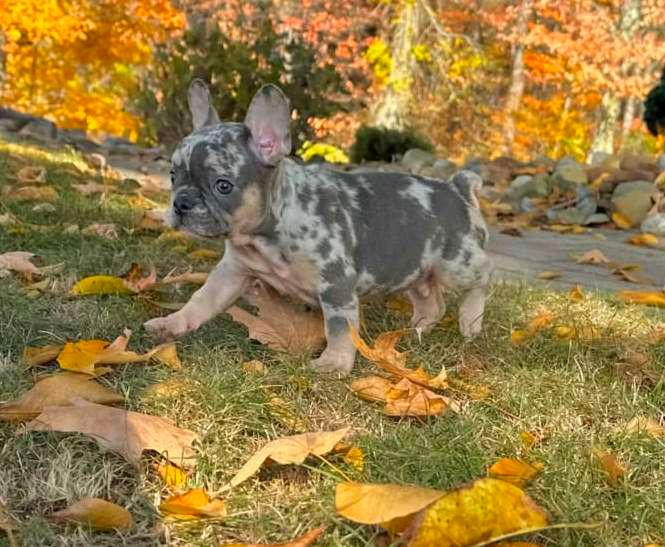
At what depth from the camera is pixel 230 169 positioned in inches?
98.7

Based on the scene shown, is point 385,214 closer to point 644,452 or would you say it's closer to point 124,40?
point 644,452

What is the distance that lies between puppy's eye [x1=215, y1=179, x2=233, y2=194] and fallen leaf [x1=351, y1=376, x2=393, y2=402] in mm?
684

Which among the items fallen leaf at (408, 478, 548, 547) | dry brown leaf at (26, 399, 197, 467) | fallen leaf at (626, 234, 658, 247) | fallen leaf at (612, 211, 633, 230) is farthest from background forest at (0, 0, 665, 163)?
fallen leaf at (408, 478, 548, 547)

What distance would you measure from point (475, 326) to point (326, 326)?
64cm

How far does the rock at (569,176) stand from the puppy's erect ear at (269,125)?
5695 mm

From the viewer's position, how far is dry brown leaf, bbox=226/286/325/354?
2627mm

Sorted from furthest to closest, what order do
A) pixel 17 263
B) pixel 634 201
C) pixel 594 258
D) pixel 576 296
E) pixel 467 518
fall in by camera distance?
pixel 634 201, pixel 594 258, pixel 576 296, pixel 17 263, pixel 467 518

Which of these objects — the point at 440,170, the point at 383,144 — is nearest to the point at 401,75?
the point at 383,144

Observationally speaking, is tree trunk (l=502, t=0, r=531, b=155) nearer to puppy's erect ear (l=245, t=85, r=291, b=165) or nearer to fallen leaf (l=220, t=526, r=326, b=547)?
puppy's erect ear (l=245, t=85, r=291, b=165)

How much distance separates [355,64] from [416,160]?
1075cm

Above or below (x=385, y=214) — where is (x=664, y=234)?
Answer: below

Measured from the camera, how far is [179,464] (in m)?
1.79

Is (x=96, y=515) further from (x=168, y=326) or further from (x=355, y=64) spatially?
(x=355, y=64)

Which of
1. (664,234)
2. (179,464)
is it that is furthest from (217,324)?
(664,234)
